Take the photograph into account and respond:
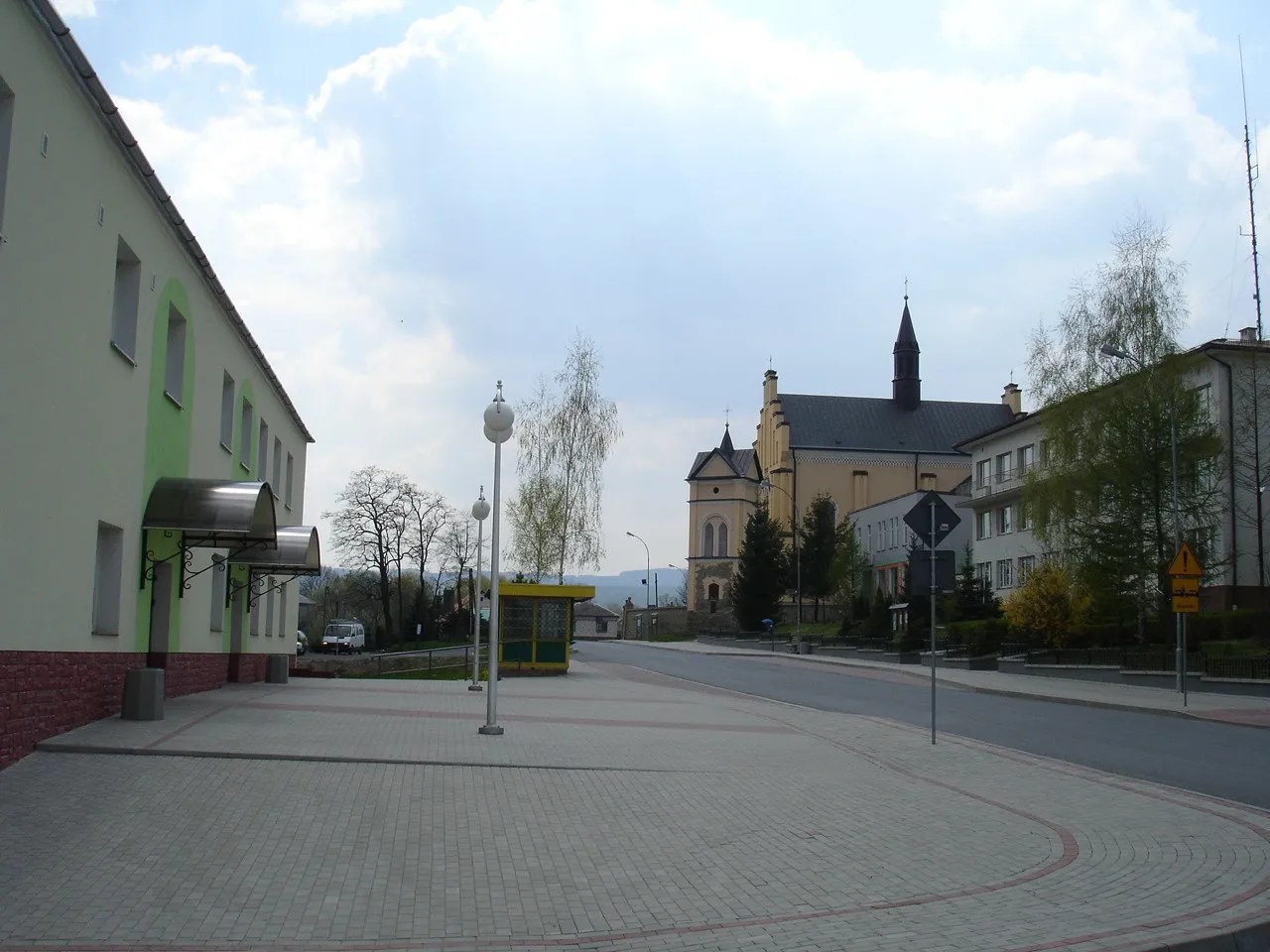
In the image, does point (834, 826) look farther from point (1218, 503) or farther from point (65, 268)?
point (1218, 503)

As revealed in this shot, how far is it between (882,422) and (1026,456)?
45744 mm

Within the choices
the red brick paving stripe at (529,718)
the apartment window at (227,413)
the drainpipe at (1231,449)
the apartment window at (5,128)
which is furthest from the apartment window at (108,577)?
the drainpipe at (1231,449)

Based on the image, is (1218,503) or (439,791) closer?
(439,791)

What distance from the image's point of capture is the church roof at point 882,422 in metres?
101

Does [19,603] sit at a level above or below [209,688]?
above

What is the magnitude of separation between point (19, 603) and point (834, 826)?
7531 mm

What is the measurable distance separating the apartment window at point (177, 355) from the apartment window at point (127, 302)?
241 centimetres

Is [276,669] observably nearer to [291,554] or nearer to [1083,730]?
[291,554]

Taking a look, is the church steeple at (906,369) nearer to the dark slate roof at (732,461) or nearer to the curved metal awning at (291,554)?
the dark slate roof at (732,461)

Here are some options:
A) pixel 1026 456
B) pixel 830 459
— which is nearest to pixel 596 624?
pixel 830 459

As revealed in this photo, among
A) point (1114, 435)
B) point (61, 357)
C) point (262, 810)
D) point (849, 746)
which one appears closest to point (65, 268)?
point (61, 357)

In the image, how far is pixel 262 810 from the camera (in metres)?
9.14

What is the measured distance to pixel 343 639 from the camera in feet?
212

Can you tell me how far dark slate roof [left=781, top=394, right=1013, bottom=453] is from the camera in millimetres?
100812
